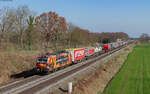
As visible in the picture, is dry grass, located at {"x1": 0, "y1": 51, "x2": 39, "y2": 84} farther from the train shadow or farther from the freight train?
the freight train

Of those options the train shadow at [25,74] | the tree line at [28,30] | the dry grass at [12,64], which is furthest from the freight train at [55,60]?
the tree line at [28,30]

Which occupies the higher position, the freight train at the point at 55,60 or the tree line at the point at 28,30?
the tree line at the point at 28,30

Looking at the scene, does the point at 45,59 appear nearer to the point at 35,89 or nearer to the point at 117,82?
the point at 35,89

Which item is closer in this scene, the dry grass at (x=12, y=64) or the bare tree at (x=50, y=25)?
the dry grass at (x=12, y=64)

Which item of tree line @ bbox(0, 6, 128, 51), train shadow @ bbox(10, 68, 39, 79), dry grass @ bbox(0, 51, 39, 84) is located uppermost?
tree line @ bbox(0, 6, 128, 51)

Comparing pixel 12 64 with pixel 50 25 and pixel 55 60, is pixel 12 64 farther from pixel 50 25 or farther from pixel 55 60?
pixel 50 25

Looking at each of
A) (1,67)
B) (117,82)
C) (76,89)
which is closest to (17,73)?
(1,67)

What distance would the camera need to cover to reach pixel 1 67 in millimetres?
24438

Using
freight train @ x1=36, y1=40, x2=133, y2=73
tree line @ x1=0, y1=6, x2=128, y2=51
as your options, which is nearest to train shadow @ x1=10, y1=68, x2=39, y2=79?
freight train @ x1=36, y1=40, x2=133, y2=73

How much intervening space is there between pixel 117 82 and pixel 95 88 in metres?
6.85

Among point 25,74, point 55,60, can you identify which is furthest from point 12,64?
point 55,60

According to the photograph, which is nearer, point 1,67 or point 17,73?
point 1,67

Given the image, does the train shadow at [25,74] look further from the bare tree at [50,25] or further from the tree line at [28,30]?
the bare tree at [50,25]

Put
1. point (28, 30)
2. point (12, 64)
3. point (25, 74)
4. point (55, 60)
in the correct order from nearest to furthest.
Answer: point (55, 60) < point (25, 74) < point (12, 64) < point (28, 30)
